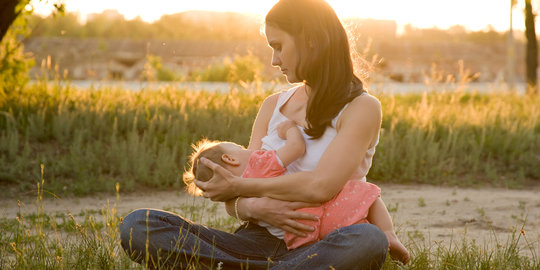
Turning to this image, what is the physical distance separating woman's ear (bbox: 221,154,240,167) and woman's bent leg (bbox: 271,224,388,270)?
0.56 metres

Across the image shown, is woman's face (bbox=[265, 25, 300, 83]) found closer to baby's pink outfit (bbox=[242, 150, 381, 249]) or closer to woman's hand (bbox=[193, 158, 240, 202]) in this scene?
baby's pink outfit (bbox=[242, 150, 381, 249])

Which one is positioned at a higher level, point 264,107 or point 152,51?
point 264,107

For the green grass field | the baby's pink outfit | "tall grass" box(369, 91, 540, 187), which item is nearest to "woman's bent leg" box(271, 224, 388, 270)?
the baby's pink outfit

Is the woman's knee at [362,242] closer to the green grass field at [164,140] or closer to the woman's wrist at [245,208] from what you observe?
the woman's wrist at [245,208]

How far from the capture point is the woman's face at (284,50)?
2.84 m

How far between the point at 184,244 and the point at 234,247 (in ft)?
0.79

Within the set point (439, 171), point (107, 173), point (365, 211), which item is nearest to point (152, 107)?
point (107, 173)

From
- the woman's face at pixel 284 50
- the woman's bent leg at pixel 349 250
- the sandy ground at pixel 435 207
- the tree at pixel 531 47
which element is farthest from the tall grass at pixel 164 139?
the tree at pixel 531 47

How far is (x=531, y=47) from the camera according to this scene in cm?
1442

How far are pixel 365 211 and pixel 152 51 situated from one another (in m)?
24.8

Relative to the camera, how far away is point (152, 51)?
26.6 m

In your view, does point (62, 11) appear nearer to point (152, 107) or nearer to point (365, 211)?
point (152, 107)

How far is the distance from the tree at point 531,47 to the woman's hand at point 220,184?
11.9m

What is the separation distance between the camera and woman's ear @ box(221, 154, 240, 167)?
296cm
